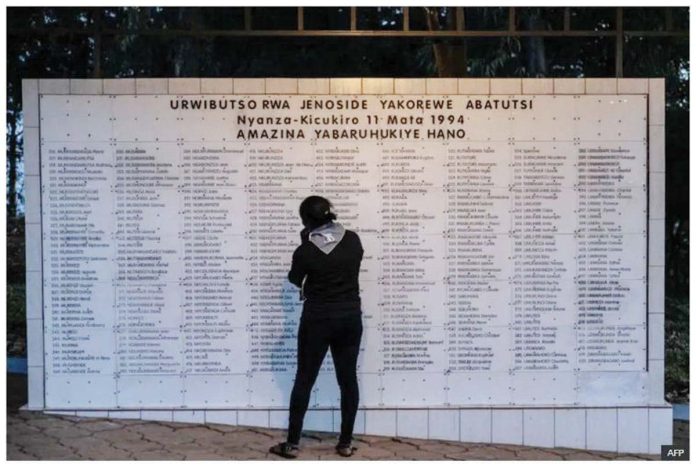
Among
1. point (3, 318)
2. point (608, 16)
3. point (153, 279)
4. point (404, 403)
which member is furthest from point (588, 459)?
point (608, 16)

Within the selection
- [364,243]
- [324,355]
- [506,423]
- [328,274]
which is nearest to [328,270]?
[328,274]

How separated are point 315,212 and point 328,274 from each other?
40 cm

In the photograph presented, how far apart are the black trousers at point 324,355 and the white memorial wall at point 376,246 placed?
0.57m

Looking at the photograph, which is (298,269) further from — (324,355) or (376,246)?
(376,246)

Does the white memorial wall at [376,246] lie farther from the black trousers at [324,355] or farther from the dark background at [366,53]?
the dark background at [366,53]

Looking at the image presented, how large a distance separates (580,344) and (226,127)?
9.90 feet

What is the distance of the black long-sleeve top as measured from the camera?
5.26 metres

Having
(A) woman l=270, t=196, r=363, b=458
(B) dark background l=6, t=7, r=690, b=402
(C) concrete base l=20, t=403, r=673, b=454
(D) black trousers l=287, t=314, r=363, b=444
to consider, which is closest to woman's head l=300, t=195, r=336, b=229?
(A) woman l=270, t=196, r=363, b=458

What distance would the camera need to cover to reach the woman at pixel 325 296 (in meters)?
5.27

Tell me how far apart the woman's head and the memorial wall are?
69cm

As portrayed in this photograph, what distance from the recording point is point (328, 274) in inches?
207

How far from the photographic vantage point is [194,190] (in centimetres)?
601

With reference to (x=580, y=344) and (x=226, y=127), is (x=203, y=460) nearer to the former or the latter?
(x=226, y=127)

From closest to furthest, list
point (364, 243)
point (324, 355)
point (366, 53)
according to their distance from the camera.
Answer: point (324, 355), point (364, 243), point (366, 53)
